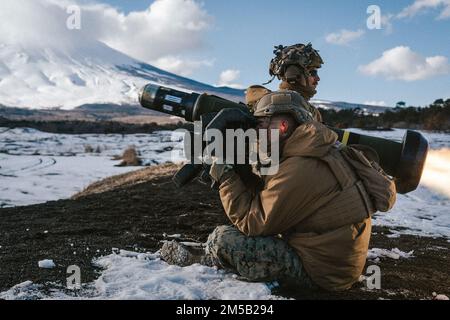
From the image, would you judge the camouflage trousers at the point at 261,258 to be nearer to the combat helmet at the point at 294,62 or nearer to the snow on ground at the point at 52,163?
the combat helmet at the point at 294,62

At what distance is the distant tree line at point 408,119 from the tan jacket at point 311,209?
1826 cm

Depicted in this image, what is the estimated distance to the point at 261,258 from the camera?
10.5 feet

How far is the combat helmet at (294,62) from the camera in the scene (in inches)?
182

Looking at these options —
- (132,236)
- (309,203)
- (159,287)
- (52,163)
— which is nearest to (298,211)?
(309,203)

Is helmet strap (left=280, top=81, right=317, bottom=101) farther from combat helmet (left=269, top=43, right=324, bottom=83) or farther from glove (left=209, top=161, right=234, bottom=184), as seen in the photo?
glove (left=209, top=161, right=234, bottom=184)

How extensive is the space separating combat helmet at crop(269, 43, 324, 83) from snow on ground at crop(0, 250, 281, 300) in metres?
2.00

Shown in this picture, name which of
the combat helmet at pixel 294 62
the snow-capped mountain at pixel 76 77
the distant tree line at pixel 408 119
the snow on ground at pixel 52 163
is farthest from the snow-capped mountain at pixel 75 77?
the combat helmet at pixel 294 62

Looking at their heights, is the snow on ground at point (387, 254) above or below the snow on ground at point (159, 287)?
below

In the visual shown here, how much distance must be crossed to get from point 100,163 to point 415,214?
13.4 m

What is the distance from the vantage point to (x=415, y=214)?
8039 millimetres

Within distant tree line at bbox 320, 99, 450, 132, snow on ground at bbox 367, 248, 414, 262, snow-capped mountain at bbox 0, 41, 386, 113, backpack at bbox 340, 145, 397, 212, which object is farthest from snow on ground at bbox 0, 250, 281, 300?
snow-capped mountain at bbox 0, 41, 386, 113

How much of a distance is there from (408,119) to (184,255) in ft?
75.0
